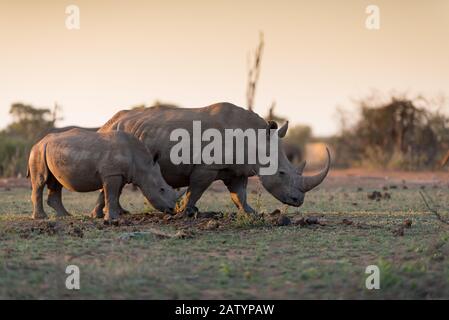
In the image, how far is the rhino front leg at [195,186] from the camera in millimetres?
10555

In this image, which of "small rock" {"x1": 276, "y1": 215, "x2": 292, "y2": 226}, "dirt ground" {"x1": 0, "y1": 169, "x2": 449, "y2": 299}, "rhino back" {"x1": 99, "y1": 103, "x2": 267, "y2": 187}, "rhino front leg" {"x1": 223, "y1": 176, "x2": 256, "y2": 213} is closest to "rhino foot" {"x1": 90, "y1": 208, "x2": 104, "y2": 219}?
"dirt ground" {"x1": 0, "y1": 169, "x2": 449, "y2": 299}

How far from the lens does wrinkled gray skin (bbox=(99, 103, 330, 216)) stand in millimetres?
10633

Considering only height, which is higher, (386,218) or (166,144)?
(166,144)

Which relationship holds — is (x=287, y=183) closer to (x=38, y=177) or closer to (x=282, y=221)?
(x=282, y=221)

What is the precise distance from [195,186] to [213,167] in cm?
40

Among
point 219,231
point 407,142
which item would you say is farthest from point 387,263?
point 407,142

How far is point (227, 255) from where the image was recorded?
24.3 ft

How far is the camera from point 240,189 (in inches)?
443

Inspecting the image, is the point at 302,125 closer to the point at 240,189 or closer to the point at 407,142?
the point at 407,142

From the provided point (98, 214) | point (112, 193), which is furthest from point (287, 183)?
point (98, 214)

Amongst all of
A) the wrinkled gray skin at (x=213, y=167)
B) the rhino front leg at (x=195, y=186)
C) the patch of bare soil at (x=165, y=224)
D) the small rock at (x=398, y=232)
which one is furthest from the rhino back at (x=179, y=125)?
the small rock at (x=398, y=232)

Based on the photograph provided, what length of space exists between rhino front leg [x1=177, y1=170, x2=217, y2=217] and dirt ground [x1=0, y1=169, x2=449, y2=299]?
1.02ft
